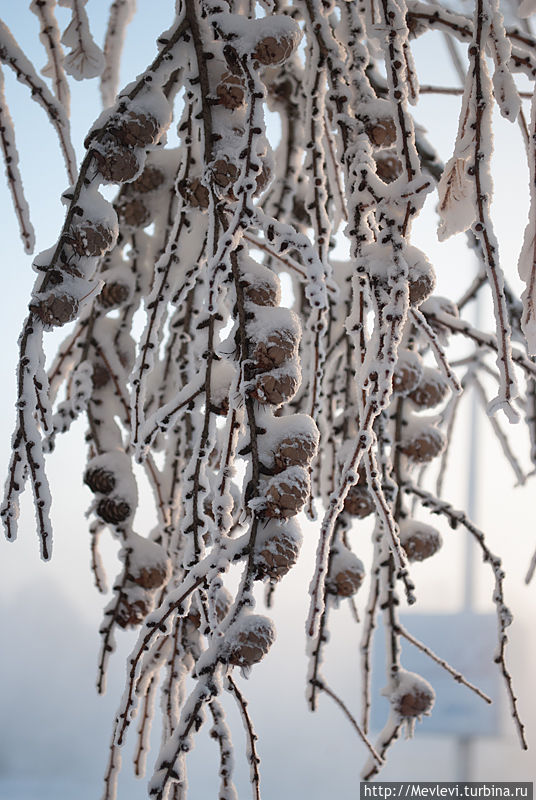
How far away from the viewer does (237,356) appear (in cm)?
28

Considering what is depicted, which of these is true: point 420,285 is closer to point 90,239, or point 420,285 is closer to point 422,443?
point 90,239

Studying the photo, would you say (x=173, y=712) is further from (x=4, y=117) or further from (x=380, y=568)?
(x=4, y=117)

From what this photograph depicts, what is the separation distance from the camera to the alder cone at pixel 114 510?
49 cm

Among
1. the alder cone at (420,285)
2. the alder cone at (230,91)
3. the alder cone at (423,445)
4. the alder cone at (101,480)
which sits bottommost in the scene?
the alder cone at (420,285)

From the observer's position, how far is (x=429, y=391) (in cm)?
55

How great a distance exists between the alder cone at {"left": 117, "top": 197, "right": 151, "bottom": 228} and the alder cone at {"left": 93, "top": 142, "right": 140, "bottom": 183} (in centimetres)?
23

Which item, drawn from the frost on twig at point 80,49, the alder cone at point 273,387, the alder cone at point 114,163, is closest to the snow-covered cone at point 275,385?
the alder cone at point 273,387

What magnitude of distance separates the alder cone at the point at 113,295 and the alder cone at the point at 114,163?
0.23 metres

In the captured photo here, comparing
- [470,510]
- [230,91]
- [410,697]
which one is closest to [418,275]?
[230,91]

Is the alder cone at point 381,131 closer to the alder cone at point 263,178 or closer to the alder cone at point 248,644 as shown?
the alder cone at point 263,178

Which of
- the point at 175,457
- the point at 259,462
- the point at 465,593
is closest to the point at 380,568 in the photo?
the point at 175,457

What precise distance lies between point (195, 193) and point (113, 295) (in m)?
0.18

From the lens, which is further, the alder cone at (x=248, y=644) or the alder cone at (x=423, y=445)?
the alder cone at (x=423, y=445)

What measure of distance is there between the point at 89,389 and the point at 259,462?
27cm
